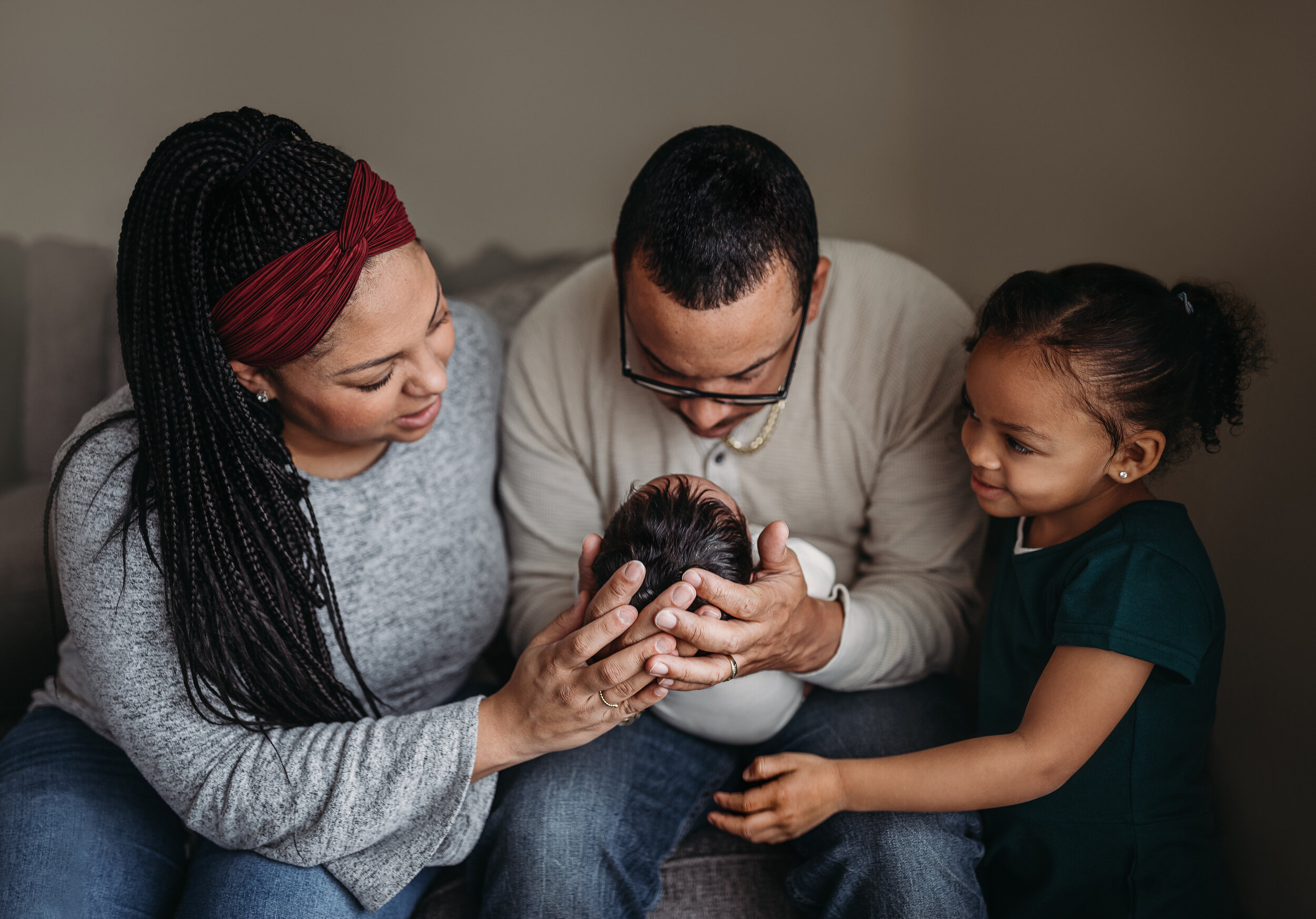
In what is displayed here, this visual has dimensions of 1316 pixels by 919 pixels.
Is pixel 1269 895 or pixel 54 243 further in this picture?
pixel 54 243

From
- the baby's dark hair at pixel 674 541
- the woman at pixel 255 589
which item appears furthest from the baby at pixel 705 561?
the woman at pixel 255 589

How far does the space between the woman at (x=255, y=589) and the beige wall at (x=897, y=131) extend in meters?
0.87

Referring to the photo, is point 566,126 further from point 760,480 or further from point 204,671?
point 204,671

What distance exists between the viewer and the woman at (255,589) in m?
1.07

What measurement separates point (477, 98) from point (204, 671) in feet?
4.44

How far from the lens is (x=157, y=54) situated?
70.9 inches

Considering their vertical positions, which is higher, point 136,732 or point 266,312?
point 266,312

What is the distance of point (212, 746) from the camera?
118 cm

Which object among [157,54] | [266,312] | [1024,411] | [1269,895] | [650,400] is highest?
[157,54]

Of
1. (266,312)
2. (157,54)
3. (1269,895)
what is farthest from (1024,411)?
(157,54)

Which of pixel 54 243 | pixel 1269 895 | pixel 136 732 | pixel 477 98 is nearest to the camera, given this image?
pixel 136 732

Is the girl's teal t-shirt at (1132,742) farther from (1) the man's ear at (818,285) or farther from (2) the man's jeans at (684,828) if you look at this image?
(1) the man's ear at (818,285)

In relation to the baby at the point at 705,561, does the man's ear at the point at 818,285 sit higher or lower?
higher

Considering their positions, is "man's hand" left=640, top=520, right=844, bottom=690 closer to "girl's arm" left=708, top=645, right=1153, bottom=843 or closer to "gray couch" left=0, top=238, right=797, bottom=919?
"girl's arm" left=708, top=645, right=1153, bottom=843
